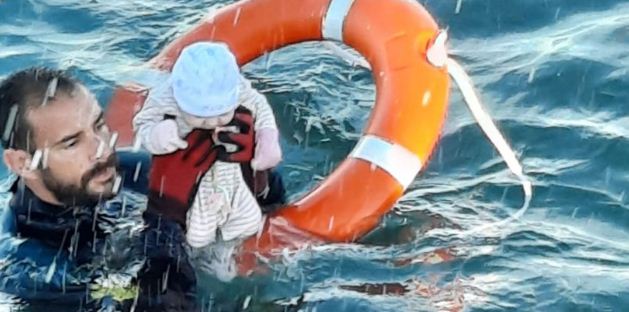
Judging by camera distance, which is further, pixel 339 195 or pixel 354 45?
pixel 354 45

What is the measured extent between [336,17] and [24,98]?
1.62m

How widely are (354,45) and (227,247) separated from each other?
4.22 ft

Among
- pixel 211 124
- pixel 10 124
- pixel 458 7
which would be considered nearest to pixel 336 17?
pixel 211 124

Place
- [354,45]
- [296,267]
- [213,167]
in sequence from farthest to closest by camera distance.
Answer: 1. [354,45]
2. [296,267]
3. [213,167]

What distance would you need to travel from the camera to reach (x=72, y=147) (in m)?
4.68

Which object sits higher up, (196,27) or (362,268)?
(196,27)

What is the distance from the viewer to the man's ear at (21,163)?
15.3ft

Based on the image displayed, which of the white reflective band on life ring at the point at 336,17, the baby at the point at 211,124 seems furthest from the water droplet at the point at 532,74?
the baby at the point at 211,124

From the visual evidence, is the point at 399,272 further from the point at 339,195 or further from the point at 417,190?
the point at 417,190

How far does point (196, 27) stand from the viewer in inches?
241

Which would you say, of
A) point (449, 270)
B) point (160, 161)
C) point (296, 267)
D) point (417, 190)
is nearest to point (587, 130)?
point (417, 190)

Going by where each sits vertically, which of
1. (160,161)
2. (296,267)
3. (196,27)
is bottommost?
(296,267)

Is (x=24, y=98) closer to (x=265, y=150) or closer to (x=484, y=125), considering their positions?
(x=265, y=150)

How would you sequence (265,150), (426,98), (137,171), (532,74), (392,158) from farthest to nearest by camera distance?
(532,74)
(426,98)
(392,158)
(137,171)
(265,150)
